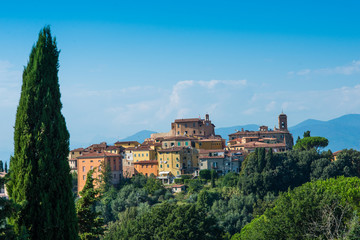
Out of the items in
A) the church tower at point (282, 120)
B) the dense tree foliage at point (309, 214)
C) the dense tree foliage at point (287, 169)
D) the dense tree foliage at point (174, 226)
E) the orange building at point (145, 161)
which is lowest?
the dense tree foliage at point (174, 226)

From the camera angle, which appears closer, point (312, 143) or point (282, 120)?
point (312, 143)

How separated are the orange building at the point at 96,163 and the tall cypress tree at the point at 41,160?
Result: 55.9m

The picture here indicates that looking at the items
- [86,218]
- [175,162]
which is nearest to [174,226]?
[86,218]

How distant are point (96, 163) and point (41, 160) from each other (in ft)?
187

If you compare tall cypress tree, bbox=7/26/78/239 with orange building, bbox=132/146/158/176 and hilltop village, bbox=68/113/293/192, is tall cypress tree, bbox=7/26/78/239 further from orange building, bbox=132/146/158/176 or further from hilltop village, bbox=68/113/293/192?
orange building, bbox=132/146/158/176

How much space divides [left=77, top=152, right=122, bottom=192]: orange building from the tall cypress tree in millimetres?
55866

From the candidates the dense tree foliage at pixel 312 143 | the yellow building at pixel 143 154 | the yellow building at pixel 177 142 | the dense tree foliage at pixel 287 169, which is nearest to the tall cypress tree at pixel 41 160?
the dense tree foliage at pixel 287 169

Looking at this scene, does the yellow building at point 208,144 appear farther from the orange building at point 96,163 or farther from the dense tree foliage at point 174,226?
the dense tree foliage at point 174,226

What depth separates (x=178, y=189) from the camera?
2539 inches

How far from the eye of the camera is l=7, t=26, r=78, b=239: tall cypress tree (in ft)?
38.6

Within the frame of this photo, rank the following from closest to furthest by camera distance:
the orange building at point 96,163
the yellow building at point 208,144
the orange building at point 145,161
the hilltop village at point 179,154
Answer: the orange building at point 96,163
the hilltop village at point 179,154
the orange building at point 145,161
the yellow building at point 208,144

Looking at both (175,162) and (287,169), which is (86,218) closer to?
(287,169)

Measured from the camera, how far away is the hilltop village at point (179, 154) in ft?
226

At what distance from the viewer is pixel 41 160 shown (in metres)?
11.8
